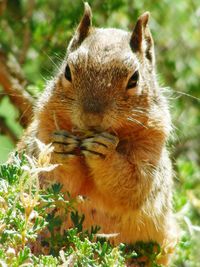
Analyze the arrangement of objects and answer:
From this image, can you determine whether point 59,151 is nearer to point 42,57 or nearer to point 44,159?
point 44,159

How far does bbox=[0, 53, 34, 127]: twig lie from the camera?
5.39m

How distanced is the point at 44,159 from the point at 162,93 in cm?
213

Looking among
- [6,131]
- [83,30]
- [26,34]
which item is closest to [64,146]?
[83,30]

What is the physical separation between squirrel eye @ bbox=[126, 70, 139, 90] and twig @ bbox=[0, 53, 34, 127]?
52.2 inches

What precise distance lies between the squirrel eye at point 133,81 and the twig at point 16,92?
4.35 feet

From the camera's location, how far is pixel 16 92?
5465 millimetres

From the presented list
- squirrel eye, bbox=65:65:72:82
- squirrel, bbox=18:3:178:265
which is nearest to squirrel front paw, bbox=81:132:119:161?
squirrel, bbox=18:3:178:265

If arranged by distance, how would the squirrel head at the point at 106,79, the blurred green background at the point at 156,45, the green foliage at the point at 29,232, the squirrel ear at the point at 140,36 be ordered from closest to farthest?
1. the green foliage at the point at 29,232
2. the squirrel head at the point at 106,79
3. the squirrel ear at the point at 140,36
4. the blurred green background at the point at 156,45

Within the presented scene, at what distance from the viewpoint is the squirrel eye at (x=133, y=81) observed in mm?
4043

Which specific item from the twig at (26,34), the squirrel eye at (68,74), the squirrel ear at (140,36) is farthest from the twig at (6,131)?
the squirrel eye at (68,74)

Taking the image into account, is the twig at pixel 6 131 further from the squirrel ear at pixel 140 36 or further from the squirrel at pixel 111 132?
the squirrel ear at pixel 140 36

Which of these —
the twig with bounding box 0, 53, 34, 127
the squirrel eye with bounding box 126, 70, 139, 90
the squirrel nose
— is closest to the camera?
the squirrel nose

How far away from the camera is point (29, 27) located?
6098mm

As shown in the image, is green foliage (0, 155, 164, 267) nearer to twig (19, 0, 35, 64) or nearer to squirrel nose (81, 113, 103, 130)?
squirrel nose (81, 113, 103, 130)
